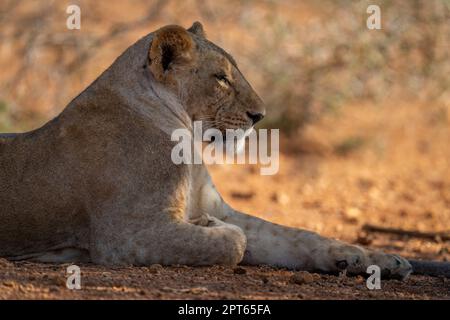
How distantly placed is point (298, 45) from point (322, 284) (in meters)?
8.42

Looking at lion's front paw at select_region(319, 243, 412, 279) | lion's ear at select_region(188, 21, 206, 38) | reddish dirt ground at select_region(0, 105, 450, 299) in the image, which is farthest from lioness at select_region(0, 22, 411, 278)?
lion's ear at select_region(188, 21, 206, 38)

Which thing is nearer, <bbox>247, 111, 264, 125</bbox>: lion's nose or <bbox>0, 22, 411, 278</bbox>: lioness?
<bbox>0, 22, 411, 278</bbox>: lioness

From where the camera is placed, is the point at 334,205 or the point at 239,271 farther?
the point at 334,205

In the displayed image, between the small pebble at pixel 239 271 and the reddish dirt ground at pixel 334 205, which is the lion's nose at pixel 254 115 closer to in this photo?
the reddish dirt ground at pixel 334 205

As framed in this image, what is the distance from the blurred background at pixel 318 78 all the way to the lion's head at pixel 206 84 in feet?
17.0

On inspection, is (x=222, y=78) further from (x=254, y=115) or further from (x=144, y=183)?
(x=144, y=183)

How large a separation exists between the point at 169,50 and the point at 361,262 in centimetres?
169

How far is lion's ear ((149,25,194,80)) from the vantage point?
5602mm

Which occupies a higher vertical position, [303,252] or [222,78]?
[222,78]

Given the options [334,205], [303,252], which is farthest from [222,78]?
[334,205]

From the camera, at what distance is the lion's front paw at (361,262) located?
5.50 metres

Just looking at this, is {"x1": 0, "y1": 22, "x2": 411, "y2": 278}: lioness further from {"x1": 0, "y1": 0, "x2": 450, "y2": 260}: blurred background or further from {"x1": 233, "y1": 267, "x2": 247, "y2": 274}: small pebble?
{"x1": 0, "y1": 0, "x2": 450, "y2": 260}: blurred background

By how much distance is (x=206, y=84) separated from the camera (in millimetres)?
5812

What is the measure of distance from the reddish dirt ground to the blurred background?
0.03 m
